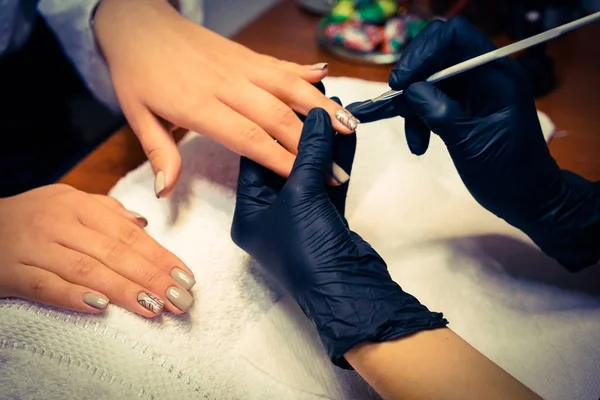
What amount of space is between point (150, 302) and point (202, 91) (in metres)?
0.31

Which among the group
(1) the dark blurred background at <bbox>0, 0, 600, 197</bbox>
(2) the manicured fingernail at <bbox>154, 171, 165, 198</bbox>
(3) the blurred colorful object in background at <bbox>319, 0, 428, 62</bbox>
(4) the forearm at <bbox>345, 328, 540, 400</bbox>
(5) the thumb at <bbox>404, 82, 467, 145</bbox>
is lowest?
(1) the dark blurred background at <bbox>0, 0, 600, 197</bbox>

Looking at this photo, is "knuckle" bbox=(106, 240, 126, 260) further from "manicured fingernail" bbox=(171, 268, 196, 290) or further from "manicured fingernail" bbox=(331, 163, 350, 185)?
"manicured fingernail" bbox=(331, 163, 350, 185)

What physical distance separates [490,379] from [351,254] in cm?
19

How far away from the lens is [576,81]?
3.26ft

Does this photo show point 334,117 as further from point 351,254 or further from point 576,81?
point 576,81

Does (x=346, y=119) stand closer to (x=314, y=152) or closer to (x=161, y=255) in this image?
(x=314, y=152)

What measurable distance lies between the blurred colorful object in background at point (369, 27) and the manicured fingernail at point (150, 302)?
731 millimetres

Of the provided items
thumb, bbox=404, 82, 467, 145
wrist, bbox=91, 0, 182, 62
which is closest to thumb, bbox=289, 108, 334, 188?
thumb, bbox=404, 82, 467, 145

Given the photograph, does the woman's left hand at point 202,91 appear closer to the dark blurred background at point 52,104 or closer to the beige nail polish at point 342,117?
the beige nail polish at point 342,117

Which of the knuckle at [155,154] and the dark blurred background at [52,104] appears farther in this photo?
the dark blurred background at [52,104]

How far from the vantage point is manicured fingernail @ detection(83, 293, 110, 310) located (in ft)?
1.82

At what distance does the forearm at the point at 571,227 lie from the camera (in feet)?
2.14

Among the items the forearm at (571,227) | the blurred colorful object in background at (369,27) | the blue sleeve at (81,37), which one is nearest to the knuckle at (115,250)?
the blue sleeve at (81,37)

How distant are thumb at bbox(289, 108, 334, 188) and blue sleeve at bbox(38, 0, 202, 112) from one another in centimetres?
45
